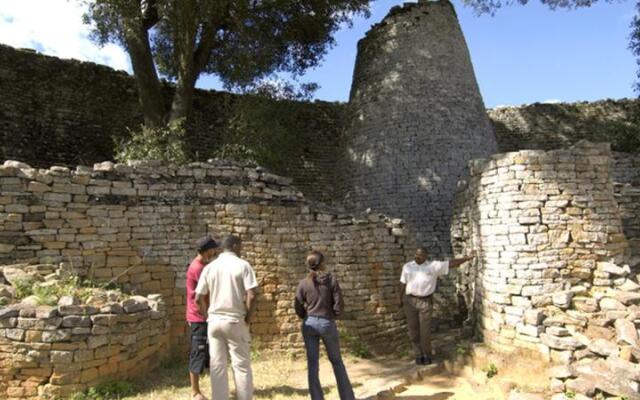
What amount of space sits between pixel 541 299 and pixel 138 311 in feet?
17.4

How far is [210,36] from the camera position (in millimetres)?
12125

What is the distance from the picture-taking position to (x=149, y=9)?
1172cm

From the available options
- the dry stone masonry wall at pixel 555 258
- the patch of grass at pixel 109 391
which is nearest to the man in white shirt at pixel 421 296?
the dry stone masonry wall at pixel 555 258

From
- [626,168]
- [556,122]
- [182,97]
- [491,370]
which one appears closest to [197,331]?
[491,370]

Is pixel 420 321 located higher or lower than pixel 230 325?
lower

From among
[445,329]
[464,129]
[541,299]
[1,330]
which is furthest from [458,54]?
[1,330]

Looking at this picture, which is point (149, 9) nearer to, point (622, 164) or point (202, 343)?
point (202, 343)

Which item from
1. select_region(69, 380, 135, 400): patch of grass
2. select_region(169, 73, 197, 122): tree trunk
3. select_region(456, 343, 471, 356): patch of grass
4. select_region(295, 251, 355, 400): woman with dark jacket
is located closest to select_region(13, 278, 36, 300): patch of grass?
select_region(69, 380, 135, 400): patch of grass

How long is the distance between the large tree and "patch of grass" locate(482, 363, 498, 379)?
8.98 metres

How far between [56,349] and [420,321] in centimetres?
483

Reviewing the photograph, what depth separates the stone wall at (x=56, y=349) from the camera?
17.1ft

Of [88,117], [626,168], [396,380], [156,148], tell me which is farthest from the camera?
[626,168]

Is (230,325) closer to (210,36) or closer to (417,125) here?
(417,125)

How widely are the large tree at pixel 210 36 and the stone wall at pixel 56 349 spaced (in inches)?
283
